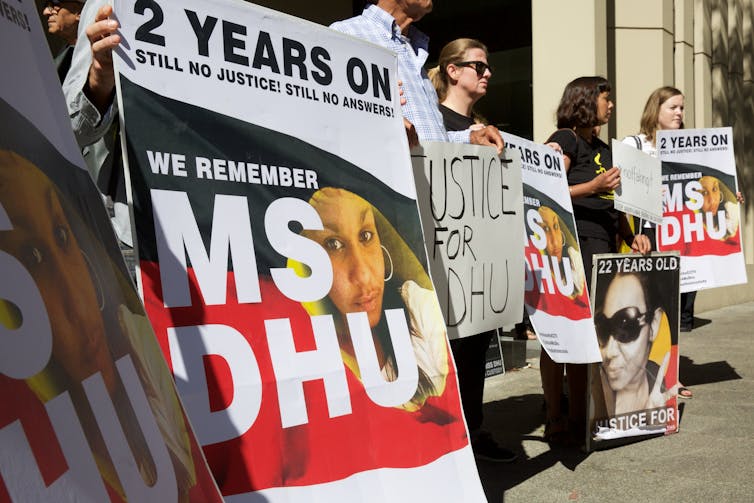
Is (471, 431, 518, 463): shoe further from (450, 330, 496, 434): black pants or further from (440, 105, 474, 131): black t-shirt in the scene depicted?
(440, 105, 474, 131): black t-shirt

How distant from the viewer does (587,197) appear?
498cm

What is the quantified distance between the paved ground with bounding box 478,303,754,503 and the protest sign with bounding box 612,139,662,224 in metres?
1.18

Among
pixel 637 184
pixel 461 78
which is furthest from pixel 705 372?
pixel 461 78

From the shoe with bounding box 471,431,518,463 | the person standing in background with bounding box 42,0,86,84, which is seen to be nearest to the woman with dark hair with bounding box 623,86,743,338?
the shoe with bounding box 471,431,518,463

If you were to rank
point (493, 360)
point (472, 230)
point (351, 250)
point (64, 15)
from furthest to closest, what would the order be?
point (493, 360), point (472, 230), point (64, 15), point (351, 250)

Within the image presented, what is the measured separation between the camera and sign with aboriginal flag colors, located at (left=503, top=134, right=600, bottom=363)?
13.1 feet

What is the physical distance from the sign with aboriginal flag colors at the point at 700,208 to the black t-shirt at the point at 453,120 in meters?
2.20

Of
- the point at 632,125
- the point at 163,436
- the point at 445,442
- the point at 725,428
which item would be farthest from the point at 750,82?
the point at 163,436

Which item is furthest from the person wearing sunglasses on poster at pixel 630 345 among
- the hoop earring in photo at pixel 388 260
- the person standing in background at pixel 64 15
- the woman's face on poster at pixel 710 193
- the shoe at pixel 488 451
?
the person standing in background at pixel 64 15

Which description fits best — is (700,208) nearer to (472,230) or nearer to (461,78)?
(461,78)

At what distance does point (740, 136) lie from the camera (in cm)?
1248

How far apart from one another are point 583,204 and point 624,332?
2.41 ft

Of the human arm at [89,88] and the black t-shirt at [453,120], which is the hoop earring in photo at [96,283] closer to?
the human arm at [89,88]

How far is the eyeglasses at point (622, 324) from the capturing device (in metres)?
4.50
